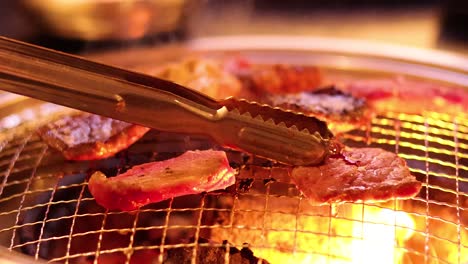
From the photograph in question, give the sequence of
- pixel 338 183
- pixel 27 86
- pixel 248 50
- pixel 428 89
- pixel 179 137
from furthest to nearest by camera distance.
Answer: pixel 248 50 → pixel 428 89 → pixel 179 137 → pixel 338 183 → pixel 27 86

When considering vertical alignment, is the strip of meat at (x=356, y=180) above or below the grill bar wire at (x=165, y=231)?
above

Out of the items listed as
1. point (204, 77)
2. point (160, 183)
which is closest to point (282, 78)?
point (204, 77)

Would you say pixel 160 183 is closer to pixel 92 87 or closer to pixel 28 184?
pixel 92 87

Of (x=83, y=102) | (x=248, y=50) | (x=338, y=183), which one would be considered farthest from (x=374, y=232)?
(x=248, y=50)

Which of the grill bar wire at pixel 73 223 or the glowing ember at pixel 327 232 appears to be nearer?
the grill bar wire at pixel 73 223

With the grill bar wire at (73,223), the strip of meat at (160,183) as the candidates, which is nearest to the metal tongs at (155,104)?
the strip of meat at (160,183)

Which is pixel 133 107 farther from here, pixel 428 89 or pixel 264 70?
pixel 428 89

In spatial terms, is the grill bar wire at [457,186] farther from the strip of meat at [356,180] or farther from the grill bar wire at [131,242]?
the grill bar wire at [131,242]
